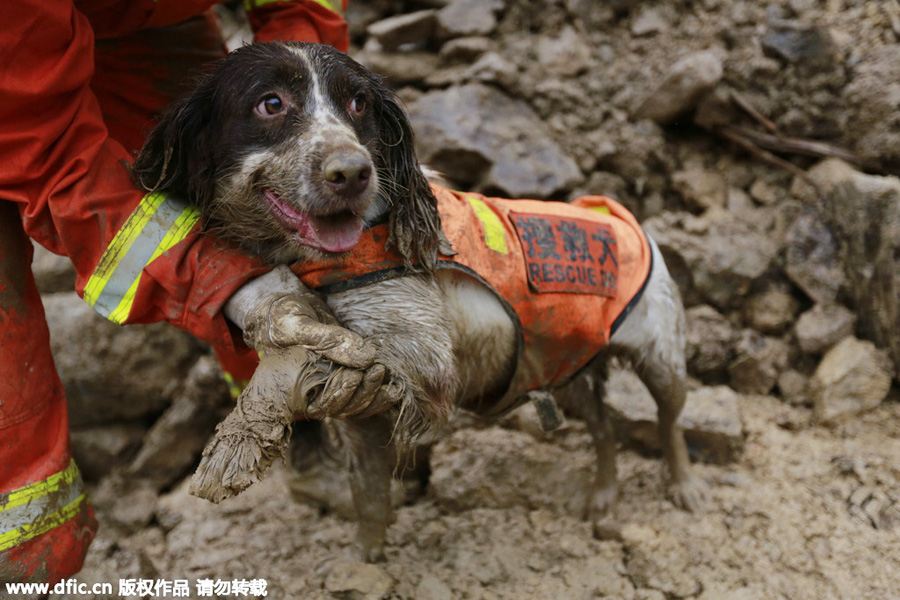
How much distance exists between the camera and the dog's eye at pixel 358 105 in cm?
213

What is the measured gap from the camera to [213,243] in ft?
6.90

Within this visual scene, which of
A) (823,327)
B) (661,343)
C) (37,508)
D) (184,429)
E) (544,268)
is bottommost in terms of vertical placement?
(184,429)

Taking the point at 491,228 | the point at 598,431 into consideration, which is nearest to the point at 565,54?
the point at 491,228

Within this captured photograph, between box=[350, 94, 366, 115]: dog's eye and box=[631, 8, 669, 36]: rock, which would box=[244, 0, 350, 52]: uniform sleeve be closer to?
box=[350, 94, 366, 115]: dog's eye

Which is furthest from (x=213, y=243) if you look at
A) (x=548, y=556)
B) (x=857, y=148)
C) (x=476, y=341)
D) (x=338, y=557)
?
(x=857, y=148)

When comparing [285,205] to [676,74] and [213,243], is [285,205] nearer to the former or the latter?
[213,243]

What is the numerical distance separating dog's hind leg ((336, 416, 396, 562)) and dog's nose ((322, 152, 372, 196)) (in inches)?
38.0

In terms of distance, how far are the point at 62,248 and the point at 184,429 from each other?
5.55ft

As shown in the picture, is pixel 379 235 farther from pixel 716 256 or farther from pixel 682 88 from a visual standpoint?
pixel 682 88

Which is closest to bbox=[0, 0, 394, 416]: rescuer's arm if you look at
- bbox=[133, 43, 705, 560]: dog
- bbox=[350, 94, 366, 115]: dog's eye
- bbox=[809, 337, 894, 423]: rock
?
bbox=[133, 43, 705, 560]: dog

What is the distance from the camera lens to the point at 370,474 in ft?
8.79

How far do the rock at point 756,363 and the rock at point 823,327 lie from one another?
0.14 m

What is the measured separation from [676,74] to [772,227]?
1098 mm

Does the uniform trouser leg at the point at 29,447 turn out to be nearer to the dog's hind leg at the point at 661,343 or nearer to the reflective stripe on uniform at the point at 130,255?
the reflective stripe on uniform at the point at 130,255
